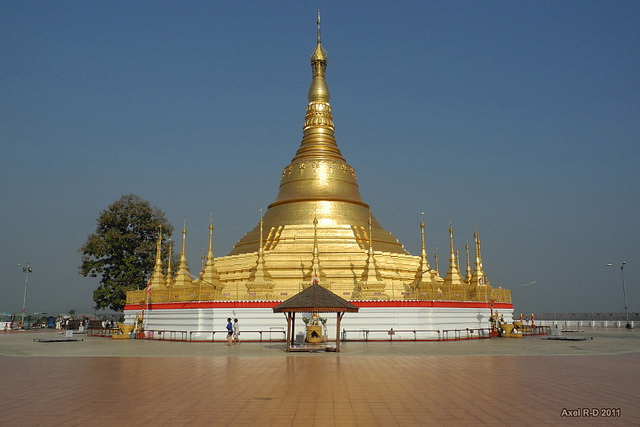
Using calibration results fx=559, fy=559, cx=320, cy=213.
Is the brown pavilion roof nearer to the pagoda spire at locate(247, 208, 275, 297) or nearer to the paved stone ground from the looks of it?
the paved stone ground

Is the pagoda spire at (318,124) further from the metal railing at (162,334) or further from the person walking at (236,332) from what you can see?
the person walking at (236,332)

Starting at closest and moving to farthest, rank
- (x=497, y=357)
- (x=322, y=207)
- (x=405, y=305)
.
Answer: (x=497, y=357), (x=405, y=305), (x=322, y=207)

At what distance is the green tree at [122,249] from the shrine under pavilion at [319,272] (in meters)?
2.96

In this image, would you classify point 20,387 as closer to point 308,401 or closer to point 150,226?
point 308,401

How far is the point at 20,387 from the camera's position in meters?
13.4

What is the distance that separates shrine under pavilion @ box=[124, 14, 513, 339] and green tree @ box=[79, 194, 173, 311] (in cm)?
296

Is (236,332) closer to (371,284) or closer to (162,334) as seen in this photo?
(162,334)

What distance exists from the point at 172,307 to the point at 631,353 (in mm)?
25090

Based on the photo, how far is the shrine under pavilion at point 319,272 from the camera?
32.6m

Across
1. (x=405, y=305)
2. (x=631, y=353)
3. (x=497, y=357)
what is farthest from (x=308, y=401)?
(x=405, y=305)

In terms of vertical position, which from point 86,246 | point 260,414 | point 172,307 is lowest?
point 260,414

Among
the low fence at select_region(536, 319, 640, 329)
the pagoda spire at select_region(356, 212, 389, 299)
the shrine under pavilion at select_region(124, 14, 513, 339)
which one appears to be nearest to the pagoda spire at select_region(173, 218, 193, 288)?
the shrine under pavilion at select_region(124, 14, 513, 339)

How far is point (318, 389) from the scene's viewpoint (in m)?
13.1

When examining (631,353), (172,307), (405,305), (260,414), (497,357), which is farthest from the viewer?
(172,307)
